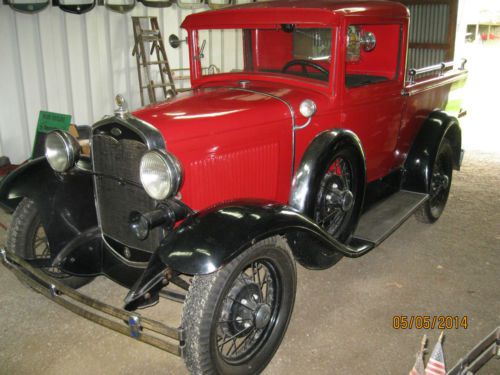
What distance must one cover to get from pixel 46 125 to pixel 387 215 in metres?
3.74

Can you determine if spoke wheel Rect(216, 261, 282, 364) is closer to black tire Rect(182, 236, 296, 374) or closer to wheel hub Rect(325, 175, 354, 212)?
black tire Rect(182, 236, 296, 374)

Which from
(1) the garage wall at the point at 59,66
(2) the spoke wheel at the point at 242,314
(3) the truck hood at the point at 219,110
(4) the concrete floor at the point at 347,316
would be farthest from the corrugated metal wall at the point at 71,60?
(2) the spoke wheel at the point at 242,314

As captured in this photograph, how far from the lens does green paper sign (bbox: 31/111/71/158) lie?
481 centimetres

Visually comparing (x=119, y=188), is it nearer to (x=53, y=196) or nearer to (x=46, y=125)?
(x=53, y=196)

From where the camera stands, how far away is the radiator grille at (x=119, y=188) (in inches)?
91.3

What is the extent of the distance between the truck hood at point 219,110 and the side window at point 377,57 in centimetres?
73

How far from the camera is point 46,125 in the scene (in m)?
5.02

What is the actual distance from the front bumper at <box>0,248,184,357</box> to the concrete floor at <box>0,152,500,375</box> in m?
0.42

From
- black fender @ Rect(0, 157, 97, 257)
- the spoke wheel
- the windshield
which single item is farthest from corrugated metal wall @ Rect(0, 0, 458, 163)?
the spoke wheel

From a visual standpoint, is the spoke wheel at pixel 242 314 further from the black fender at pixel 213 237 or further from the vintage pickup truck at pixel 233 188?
the black fender at pixel 213 237

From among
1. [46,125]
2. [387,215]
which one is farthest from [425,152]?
[46,125]

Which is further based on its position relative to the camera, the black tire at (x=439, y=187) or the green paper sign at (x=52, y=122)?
the green paper sign at (x=52, y=122)

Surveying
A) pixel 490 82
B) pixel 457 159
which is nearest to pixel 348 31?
pixel 457 159

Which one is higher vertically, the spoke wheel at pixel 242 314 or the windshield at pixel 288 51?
the windshield at pixel 288 51
